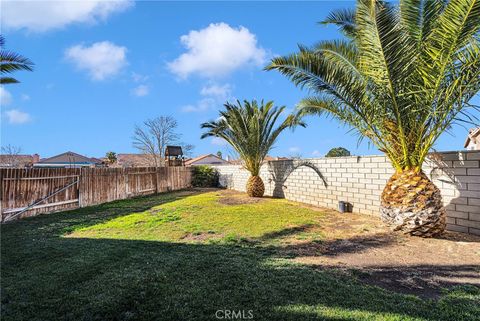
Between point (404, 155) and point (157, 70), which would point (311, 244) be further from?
point (157, 70)

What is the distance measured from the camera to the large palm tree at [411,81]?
439 centimetres

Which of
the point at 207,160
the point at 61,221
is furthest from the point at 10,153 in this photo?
the point at 61,221

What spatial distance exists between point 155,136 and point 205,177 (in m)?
15.3

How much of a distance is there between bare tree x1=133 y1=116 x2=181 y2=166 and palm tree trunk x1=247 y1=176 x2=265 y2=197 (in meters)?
21.9

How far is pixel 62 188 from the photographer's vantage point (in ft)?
31.5

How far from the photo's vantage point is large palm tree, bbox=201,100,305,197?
11.7 m

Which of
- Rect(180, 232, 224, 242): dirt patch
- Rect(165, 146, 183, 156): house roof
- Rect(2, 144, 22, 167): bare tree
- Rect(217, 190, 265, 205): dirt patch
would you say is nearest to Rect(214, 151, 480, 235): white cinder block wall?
Rect(217, 190, 265, 205): dirt patch

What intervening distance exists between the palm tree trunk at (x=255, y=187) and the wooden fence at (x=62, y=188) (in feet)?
20.7

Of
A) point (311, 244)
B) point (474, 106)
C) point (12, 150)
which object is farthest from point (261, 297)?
point (12, 150)

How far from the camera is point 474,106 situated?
457cm

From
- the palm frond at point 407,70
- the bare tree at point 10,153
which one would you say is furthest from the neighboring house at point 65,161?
the palm frond at point 407,70

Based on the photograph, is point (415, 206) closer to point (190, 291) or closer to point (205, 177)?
point (190, 291)

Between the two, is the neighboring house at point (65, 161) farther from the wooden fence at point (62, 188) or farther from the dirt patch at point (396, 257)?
the dirt patch at point (396, 257)

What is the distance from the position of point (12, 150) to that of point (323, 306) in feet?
124
